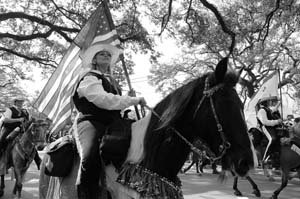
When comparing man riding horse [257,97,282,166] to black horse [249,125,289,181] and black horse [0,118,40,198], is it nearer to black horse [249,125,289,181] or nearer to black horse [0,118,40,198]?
black horse [249,125,289,181]

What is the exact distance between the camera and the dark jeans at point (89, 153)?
346 cm

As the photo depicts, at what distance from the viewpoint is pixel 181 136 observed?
124 inches

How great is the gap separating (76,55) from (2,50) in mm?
14350

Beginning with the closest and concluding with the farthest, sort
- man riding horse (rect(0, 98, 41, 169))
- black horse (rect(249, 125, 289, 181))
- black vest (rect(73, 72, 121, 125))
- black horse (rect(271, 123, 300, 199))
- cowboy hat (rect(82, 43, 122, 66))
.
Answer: black vest (rect(73, 72, 121, 125)) < cowboy hat (rect(82, 43, 122, 66)) < man riding horse (rect(0, 98, 41, 169)) < black horse (rect(271, 123, 300, 199)) < black horse (rect(249, 125, 289, 181))

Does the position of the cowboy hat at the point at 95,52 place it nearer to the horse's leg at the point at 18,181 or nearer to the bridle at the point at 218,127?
the bridle at the point at 218,127

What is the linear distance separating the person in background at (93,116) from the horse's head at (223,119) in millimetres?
604

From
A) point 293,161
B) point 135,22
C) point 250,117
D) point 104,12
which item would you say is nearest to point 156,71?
point 135,22

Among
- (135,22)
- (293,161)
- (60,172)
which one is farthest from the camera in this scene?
(135,22)

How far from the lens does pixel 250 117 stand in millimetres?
13094

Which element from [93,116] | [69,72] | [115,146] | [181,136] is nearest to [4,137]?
[69,72]

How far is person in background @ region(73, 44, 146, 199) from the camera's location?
3445 mm

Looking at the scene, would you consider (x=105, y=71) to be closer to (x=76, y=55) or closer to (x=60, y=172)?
(x=76, y=55)

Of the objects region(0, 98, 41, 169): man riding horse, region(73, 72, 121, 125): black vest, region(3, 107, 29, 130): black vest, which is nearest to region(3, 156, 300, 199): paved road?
region(0, 98, 41, 169): man riding horse

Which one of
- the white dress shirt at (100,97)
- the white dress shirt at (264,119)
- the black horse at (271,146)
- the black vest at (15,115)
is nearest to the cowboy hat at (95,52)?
the white dress shirt at (100,97)
